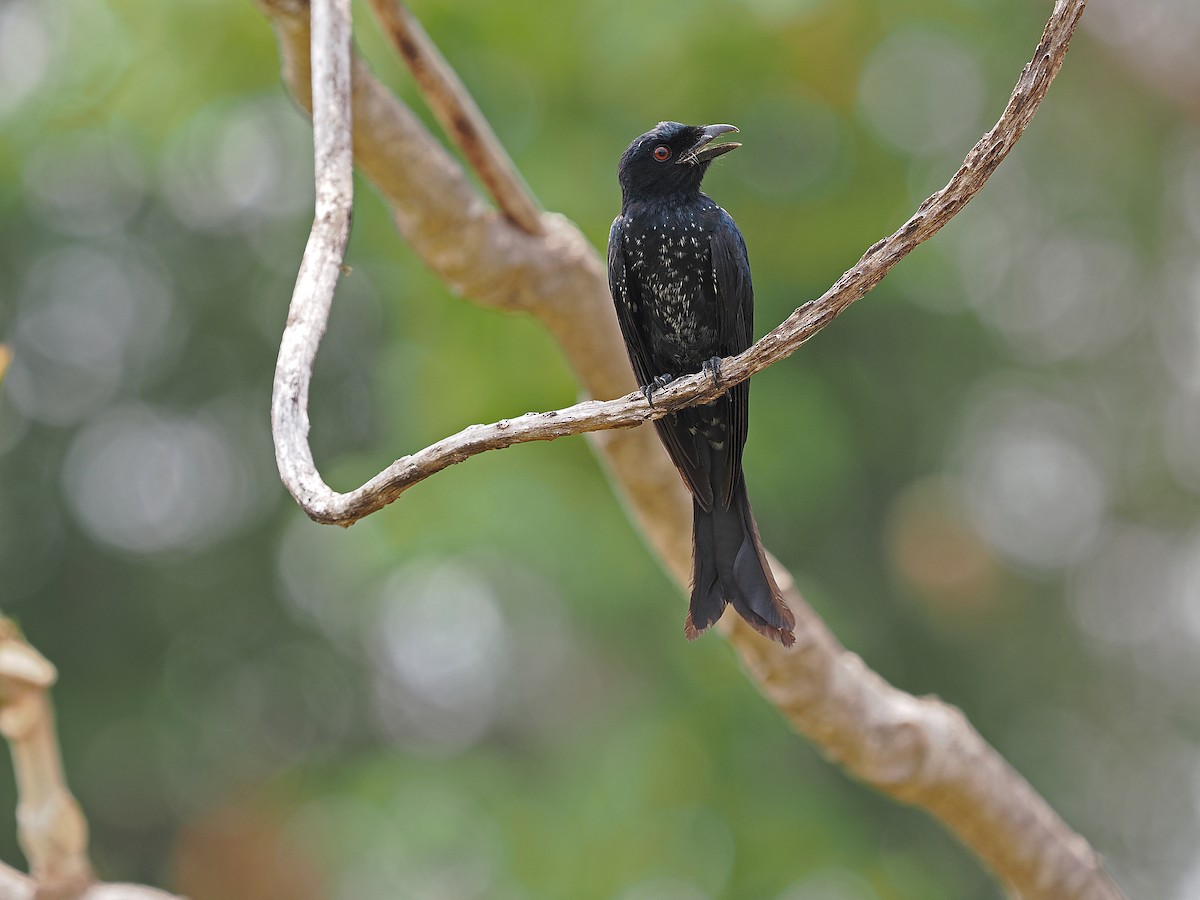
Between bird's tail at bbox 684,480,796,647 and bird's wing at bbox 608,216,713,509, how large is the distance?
0.07 m

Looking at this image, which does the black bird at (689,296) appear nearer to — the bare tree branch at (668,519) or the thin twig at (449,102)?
the bare tree branch at (668,519)

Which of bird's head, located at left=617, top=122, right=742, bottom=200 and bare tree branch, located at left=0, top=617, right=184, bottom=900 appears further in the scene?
bird's head, located at left=617, top=122, right=742, bottom=200

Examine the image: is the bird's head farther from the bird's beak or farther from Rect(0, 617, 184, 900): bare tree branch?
Rect(0, 617, 184, 900): bare tree branch

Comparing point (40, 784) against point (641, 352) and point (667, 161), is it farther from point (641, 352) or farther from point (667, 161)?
point (667, 161)

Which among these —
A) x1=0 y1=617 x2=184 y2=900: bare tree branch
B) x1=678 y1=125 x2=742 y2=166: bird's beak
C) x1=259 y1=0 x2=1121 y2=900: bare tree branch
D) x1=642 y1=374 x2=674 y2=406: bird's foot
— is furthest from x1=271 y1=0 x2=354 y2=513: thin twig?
x1=0 y1=617 x2=184 y2=900: bare tree branch

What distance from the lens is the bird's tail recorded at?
2488 millimetres

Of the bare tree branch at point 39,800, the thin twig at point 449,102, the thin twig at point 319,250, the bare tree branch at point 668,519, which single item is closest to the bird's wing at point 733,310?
the bare tree branch at point 668,519

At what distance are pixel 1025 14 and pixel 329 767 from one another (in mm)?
5959

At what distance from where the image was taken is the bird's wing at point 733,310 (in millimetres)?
2865

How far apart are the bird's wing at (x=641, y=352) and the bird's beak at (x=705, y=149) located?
0.23 m

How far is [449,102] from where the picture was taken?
117 inches

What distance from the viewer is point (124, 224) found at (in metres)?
9.53

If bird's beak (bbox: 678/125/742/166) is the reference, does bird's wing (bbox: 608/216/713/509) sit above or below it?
below

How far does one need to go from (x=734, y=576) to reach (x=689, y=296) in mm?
756
